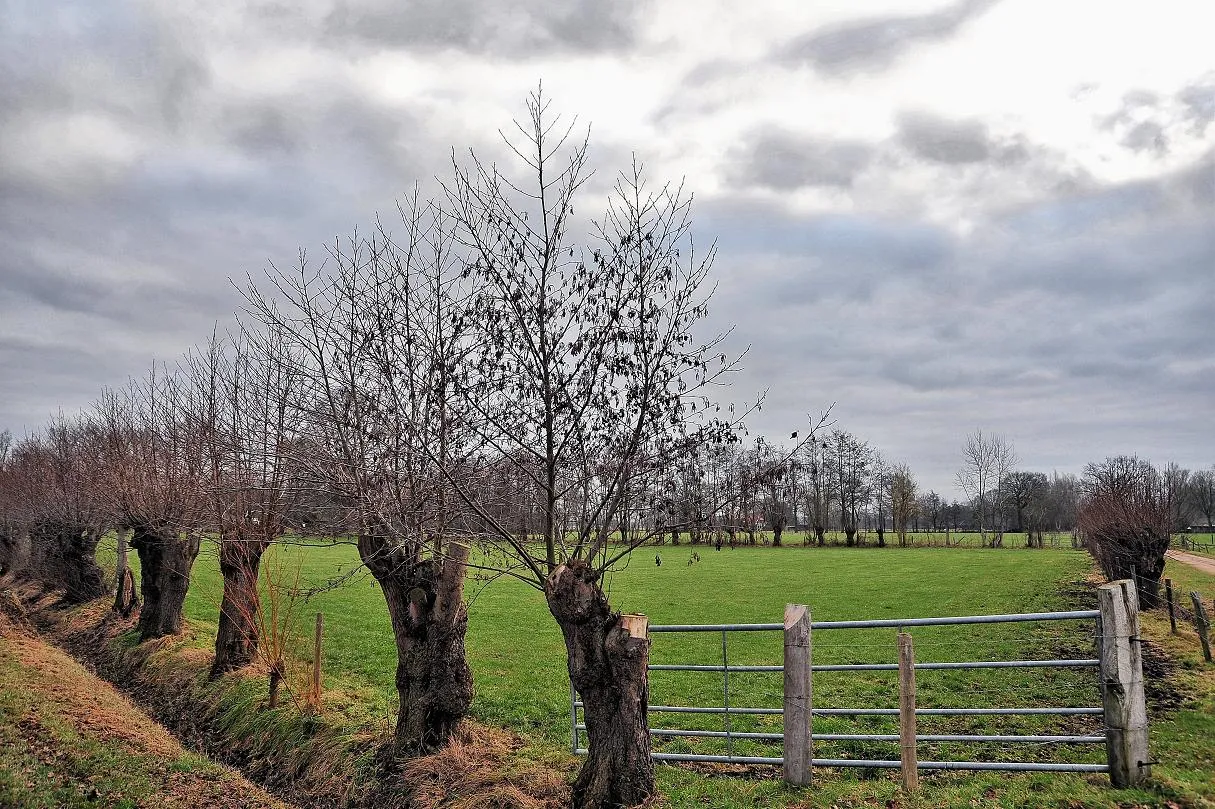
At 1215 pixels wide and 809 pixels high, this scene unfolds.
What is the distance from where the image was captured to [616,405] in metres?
7.12

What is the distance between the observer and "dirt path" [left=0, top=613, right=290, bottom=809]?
9172mm

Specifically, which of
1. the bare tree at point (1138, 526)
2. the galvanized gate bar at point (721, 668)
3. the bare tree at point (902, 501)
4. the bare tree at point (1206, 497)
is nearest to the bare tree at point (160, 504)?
the galvanized gate bar at point (721, 668)

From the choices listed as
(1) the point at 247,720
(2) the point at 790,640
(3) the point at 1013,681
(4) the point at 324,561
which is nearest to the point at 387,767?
(1) the point at 247,720

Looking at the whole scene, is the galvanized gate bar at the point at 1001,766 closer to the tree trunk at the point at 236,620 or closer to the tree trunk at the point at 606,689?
the tree trunk at the point at 606,689

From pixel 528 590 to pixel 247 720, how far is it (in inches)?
768

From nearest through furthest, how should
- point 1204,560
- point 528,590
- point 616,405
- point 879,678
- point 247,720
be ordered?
1. point 616,405
2. point 247,720
3. point 879,678
4. point 528,590
5. point 1204,560

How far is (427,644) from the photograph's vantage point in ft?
31.7

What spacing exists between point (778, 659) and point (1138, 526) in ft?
40.4

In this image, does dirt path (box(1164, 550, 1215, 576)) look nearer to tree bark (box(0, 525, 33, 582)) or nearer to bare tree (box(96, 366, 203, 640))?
bare tree (box(96, 366, 203, 640))

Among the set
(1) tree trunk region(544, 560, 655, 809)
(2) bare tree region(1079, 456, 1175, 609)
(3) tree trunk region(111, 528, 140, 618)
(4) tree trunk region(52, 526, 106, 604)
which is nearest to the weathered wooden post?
(1) tree trunk region(544, 560, 655, 809)

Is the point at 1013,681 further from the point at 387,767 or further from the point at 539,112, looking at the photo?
the point at 539,112

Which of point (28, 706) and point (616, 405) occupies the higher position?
point (616, 405)

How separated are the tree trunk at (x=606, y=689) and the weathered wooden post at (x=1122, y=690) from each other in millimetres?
3832

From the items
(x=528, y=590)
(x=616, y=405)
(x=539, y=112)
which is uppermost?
(x=539, y=112)
